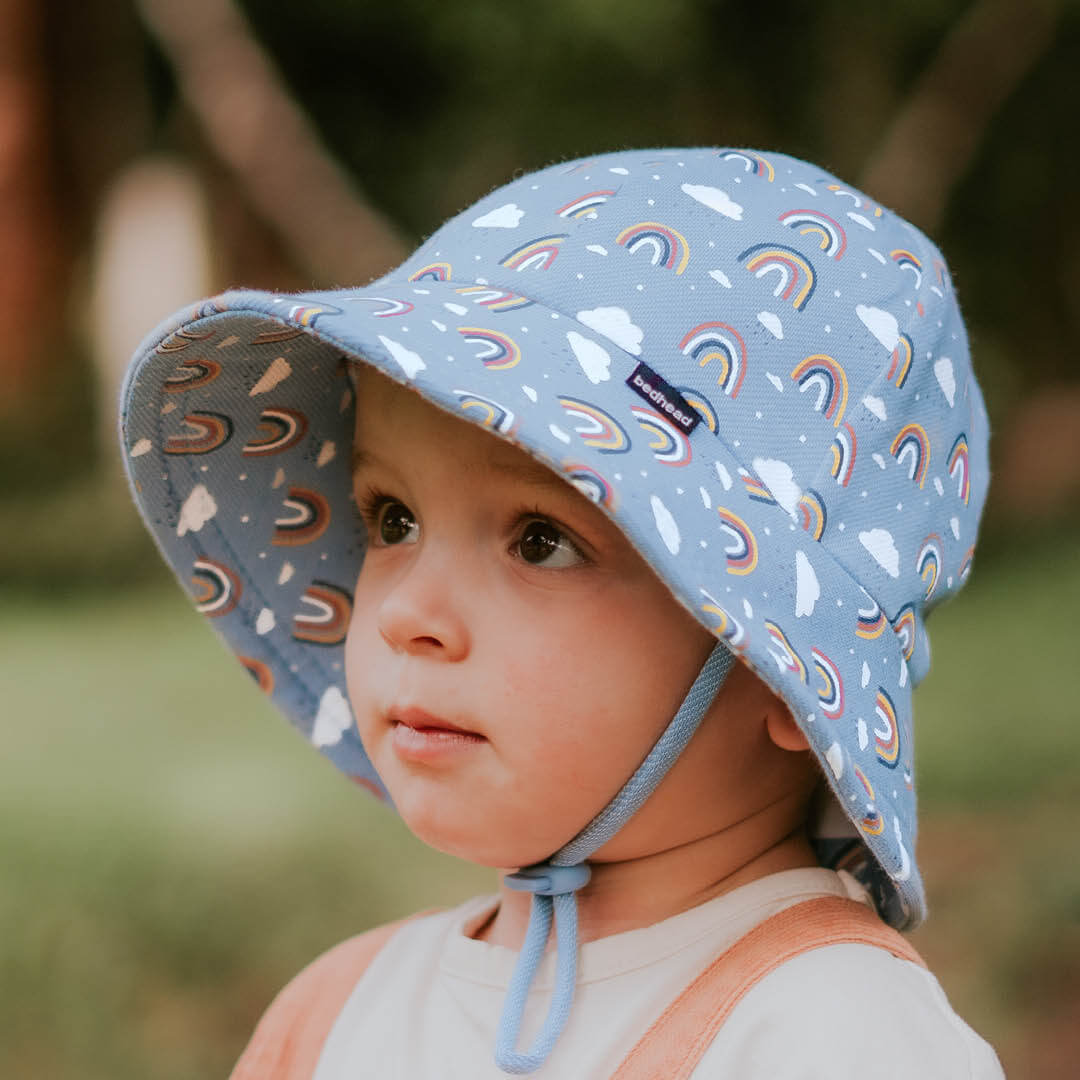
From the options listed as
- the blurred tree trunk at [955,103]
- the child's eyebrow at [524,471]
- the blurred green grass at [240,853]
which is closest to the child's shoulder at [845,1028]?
the child's eyebrow at [524,471]

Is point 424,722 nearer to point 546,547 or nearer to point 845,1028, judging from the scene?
point 546,547

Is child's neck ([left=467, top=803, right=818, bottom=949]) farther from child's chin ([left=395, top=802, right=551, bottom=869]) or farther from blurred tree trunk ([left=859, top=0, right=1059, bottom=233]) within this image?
blurred tree trunk ([left=859, top=0, right=1059, bottom=233])

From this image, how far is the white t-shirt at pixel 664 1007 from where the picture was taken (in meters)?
1.07

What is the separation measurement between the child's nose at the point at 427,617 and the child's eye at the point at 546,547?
6 cm

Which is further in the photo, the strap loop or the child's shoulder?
the strap loop

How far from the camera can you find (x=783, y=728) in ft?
4.00

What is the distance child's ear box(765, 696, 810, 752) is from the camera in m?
1.21

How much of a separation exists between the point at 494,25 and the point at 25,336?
249 cm

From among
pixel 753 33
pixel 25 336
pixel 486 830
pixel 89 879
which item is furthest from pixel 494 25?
pixel 486 830

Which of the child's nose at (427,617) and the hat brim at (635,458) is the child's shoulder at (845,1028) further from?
the child's nose at (427,617)

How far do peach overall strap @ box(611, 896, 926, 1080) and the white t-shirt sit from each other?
0.01 meters

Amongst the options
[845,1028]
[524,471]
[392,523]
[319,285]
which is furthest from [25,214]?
[845,1028]

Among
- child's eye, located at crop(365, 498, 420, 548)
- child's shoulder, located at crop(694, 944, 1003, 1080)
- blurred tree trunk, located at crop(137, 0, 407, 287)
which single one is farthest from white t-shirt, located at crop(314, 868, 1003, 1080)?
blurred tree trunk, located at crop(137, 0, 407, 287)

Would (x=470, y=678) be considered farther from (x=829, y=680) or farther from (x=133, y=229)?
(x=133, y=229)
